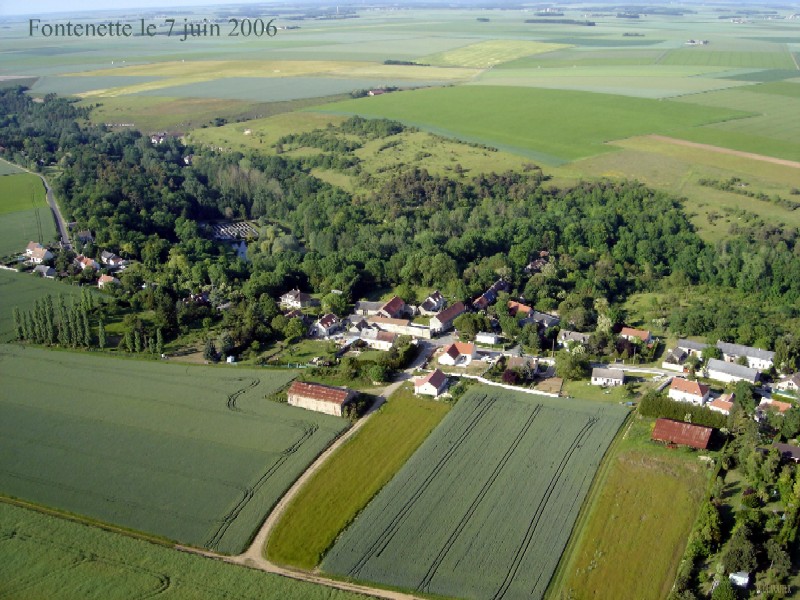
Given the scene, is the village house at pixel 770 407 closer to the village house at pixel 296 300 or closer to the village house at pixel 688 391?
the village house at pixel 688 391

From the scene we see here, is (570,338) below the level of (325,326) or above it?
above

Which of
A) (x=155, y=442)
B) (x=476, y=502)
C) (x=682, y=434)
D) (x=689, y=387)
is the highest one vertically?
(x=689, y=387)

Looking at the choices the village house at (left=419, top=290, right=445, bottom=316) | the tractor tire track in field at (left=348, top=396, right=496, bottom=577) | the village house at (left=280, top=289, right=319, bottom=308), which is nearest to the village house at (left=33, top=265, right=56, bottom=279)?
the village house at (left=280, top=289, right=319, bottom=308)

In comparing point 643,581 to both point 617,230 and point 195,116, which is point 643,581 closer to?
point 617,230

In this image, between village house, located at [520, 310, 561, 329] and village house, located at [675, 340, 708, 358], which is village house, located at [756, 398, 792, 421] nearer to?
village house, located at [675, 340, 708, 358]

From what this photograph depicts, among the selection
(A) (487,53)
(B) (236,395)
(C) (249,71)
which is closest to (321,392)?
(B) (236,395)

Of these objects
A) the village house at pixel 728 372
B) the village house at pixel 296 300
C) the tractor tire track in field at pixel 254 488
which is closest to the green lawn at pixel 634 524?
the village house at pixel 728 372

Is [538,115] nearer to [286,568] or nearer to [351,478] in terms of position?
[351,478]

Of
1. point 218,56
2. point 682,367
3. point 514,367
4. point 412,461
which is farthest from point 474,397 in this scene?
point 218,56
